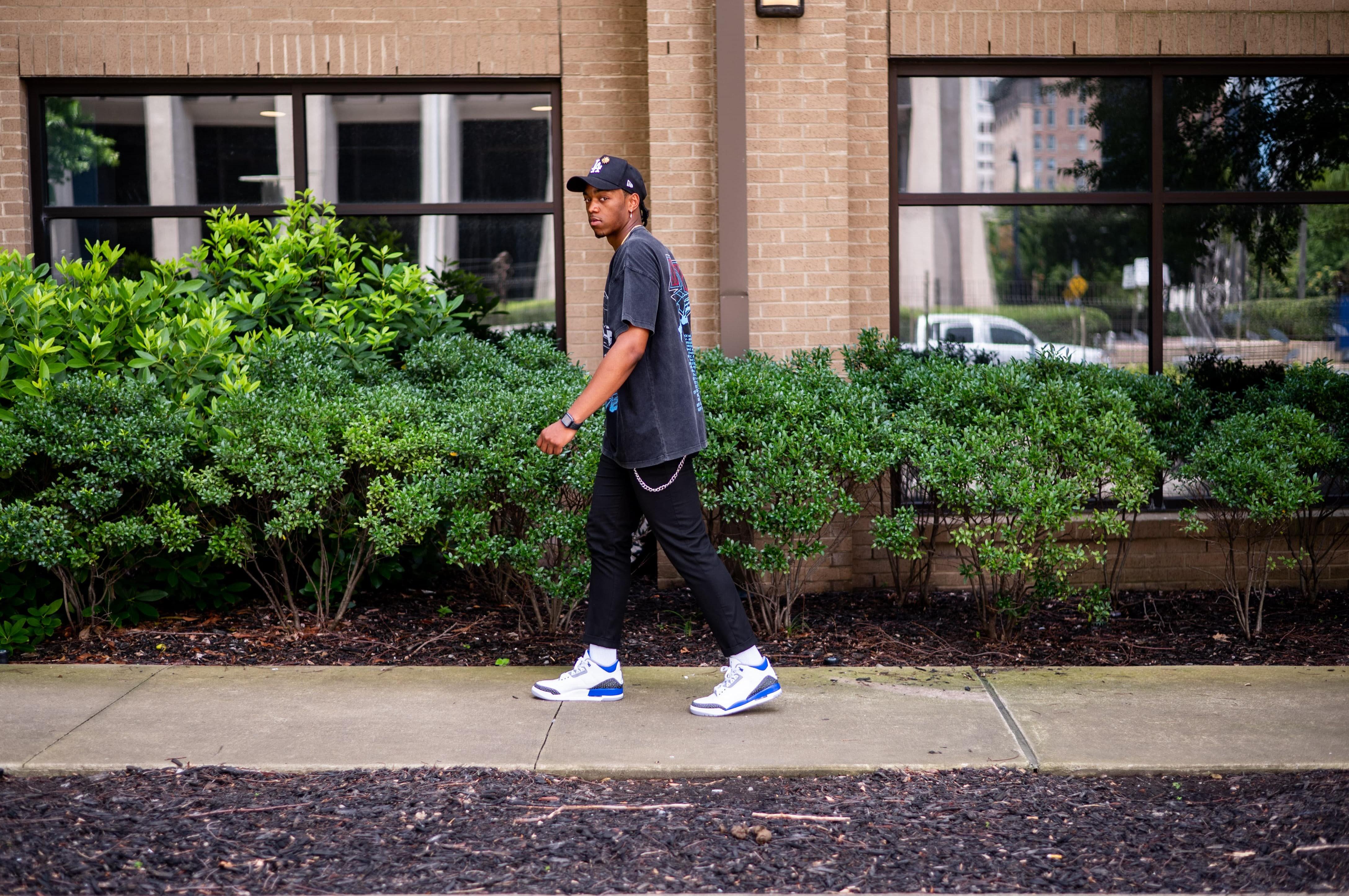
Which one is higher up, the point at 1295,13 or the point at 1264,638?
the point at 1295,13

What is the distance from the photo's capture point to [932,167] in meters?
7.06

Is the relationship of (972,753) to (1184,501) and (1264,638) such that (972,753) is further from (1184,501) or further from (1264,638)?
(1184,501)

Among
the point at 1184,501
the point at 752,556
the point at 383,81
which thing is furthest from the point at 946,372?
the point at 383,81

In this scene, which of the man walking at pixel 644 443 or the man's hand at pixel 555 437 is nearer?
the man's hand at pixel 555 437

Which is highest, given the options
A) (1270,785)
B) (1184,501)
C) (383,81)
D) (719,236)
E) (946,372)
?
(383,81)

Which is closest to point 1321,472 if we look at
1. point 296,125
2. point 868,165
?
point 868,165

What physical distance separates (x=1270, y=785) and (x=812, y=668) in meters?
1.89

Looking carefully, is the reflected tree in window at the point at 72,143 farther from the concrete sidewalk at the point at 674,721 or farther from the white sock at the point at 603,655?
the white sock at the point at 603,655

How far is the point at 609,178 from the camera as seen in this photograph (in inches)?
176

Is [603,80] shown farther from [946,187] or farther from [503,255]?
[946,187]

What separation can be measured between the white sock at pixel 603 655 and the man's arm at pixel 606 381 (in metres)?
0.82

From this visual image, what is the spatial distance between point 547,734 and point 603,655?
0.47 metres

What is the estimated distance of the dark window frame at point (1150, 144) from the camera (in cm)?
696

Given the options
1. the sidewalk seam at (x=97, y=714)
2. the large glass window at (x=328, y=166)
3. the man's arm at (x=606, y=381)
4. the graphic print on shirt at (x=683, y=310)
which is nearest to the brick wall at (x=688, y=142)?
the large glass window at (x=328, y=166)
